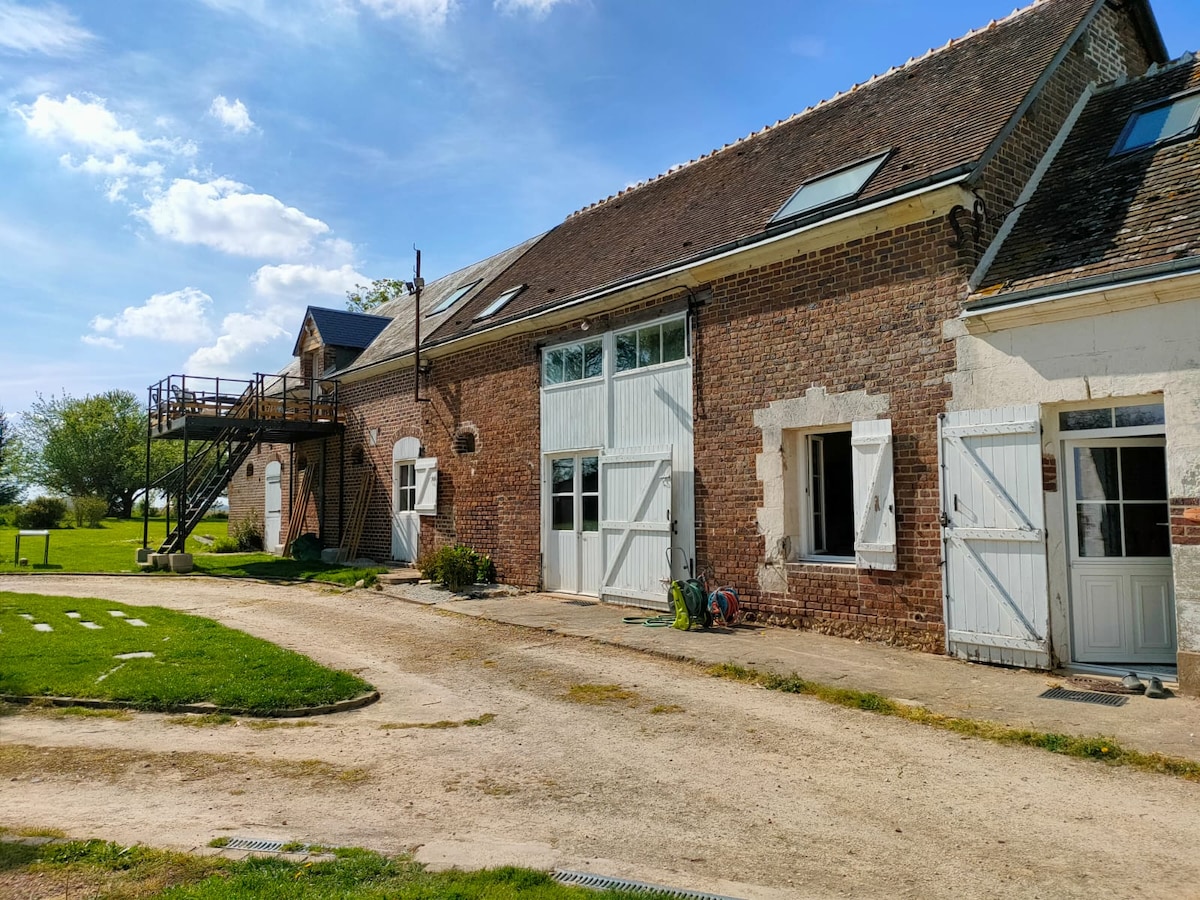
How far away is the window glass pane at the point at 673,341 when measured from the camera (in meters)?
10.9

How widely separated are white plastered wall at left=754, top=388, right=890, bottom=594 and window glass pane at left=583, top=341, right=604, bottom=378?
3189 millimetres

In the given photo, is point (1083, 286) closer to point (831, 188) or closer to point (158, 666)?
point (831, 188)

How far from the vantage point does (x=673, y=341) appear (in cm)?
1108

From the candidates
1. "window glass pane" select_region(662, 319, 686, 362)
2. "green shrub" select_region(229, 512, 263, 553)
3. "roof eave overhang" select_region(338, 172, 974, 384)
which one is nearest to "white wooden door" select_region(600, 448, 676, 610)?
"window glass pane" select_region(662, 319, 686, 362)

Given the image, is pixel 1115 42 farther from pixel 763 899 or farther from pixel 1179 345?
pixel 763 899

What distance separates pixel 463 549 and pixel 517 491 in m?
1.46

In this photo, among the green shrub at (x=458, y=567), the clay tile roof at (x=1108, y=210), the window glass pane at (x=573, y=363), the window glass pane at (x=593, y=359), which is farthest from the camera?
the green shrub at (x=458, y=567)

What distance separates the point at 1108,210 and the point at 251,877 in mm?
8678

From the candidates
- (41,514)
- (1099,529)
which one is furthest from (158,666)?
(41,514)

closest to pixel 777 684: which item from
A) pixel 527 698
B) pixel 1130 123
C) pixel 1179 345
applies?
pixel 527 698

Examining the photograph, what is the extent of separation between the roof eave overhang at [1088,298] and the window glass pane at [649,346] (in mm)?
4384

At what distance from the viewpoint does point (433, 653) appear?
28.9 feet

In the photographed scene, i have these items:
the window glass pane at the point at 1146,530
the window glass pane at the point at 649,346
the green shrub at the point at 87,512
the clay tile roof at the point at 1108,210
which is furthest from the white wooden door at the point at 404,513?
the green shrub at the point at 87,512

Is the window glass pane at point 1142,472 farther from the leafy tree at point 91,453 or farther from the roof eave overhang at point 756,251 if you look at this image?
the leafy tree at point 91,453
